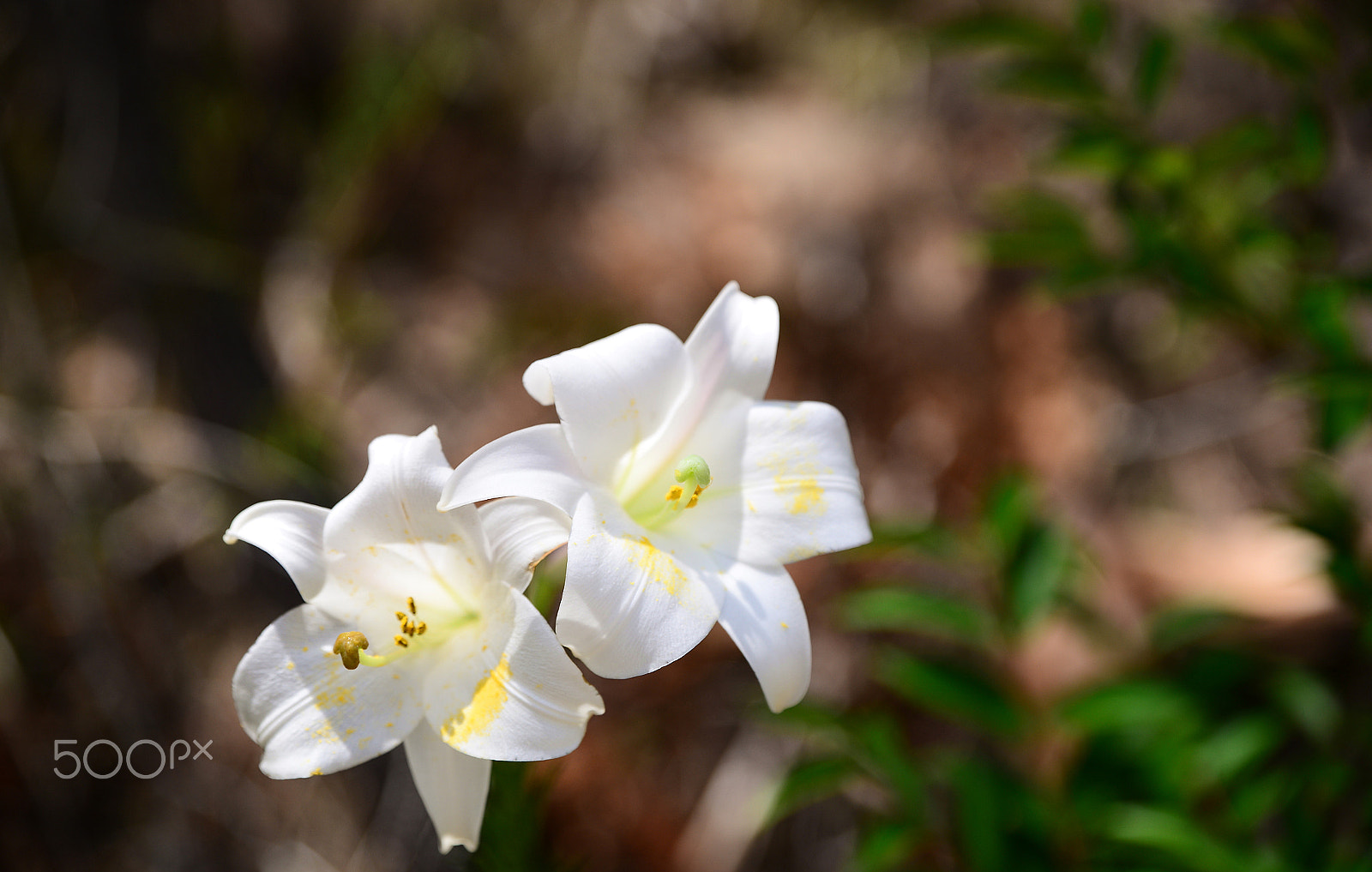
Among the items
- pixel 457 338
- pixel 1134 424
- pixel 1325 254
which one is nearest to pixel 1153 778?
pixel 1325 254

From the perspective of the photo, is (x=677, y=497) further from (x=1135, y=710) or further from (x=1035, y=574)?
(x=1135, y=710)

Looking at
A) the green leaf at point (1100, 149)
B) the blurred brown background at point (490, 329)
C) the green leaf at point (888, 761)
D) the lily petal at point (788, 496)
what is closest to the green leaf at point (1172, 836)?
the green leaf at point (888, 761)

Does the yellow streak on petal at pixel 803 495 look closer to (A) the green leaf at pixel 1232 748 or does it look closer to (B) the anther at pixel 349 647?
(B) the anther at pixel 349 647

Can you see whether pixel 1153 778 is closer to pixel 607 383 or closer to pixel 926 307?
pixel 607 383

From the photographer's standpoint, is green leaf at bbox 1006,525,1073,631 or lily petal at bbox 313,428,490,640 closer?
lily petal at bbox 313,428,490,640

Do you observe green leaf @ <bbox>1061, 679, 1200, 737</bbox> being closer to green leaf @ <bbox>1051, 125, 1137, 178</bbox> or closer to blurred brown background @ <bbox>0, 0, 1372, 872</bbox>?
blurred brown background @ <bbox>0, 0, 1372, 872</bbox>

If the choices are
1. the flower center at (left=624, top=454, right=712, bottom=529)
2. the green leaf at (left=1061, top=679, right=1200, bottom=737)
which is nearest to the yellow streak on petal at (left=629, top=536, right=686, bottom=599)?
the flower center at (left=624, top=454, right=712, bottom=529)

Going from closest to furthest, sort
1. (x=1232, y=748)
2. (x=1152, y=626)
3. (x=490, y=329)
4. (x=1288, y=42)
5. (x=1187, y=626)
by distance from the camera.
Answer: (x=1288, y=42), (x=1232, y=748), (x=1187, y=626), (x=1152, y=626), (x=490, y=329)

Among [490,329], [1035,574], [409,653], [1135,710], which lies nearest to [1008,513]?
[1035,574]
